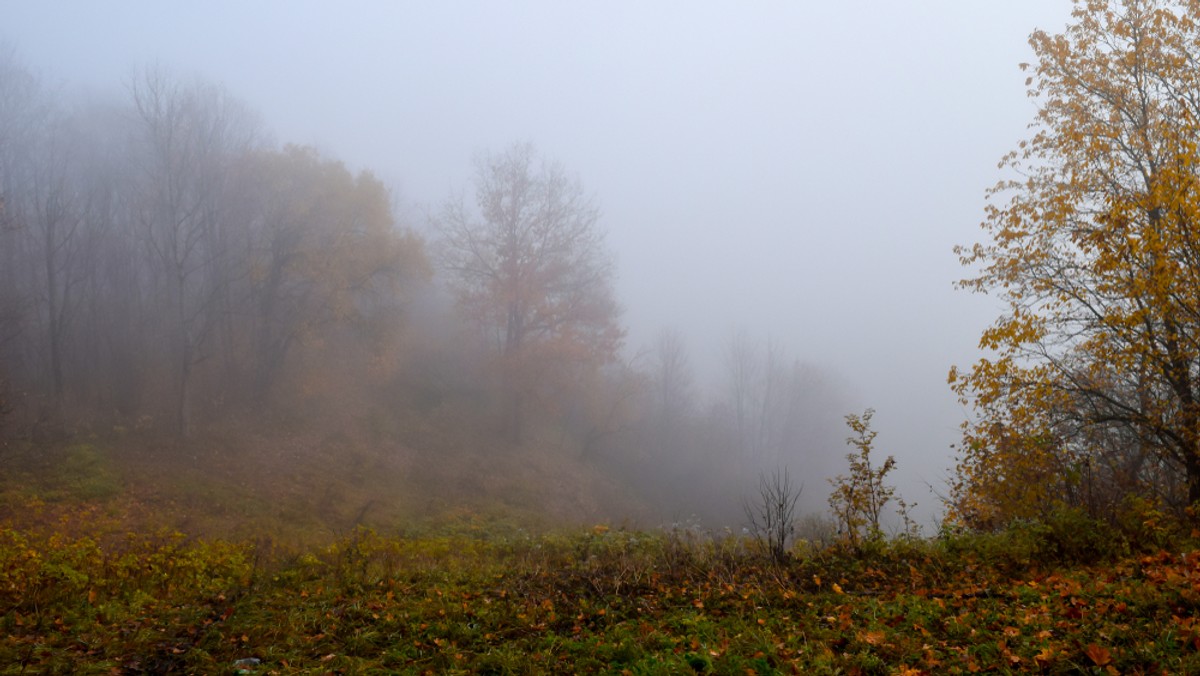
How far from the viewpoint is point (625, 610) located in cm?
566

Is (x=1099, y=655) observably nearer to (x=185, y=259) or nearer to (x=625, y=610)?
(x=625, y=610)

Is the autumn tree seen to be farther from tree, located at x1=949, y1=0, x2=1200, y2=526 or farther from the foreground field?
tree, located at x1=949, y1=0, x2=1200, y2=526

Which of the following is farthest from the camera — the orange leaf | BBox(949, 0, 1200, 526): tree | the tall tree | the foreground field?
the tall tree

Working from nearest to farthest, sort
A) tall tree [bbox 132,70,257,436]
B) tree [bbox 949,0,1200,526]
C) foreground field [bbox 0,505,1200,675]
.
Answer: foreground field [bbox 0,505,1200,675], tree [bbox 949,0,1200,526], tall tree [bbox 132,70,257,436]

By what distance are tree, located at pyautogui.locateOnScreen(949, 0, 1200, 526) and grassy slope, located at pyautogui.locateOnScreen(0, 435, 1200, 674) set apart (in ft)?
7.80

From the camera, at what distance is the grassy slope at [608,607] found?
4055mm

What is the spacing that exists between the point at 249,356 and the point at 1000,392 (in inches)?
961

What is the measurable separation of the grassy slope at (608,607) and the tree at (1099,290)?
7.80 ft

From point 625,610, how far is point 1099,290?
324 inches

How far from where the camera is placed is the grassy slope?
405 cm

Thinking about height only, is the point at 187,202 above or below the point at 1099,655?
above

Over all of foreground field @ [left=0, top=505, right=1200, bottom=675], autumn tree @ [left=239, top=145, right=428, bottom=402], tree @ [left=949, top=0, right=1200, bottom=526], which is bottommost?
foreground field @ [left=0, top=505, right=1200, bottom=675]

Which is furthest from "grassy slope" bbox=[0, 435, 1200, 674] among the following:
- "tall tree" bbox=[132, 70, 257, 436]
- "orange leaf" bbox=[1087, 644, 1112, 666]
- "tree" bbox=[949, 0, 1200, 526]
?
"tall tree" bbox=[132, 70, 257, 436]

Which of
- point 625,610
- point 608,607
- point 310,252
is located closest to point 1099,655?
point 625,610
